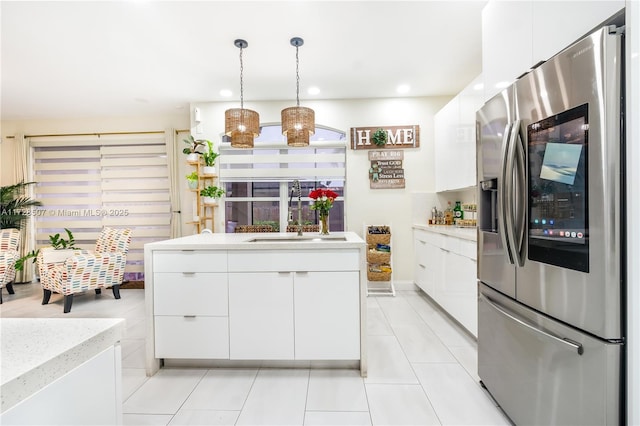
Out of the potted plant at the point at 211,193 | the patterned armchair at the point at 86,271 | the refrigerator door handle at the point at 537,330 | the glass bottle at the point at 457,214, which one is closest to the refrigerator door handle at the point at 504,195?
the refrigerator door handle at the point at 537,330

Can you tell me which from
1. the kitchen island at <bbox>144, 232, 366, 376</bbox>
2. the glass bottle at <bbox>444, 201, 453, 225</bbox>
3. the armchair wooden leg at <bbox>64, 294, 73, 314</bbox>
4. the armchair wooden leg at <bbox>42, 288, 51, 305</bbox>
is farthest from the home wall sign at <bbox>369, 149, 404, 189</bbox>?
the armchair wooden leg at <bbox>42, 288, 51, 305</bbox>

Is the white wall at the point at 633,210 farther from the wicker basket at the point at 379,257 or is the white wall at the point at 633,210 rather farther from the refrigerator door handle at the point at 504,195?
the wicker basket at the point at 379,257

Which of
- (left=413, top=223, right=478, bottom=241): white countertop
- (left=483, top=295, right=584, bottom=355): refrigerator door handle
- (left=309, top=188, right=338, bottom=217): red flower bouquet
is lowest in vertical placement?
(left=483, top=295, right=584, bottom=355): refrigerator door handle

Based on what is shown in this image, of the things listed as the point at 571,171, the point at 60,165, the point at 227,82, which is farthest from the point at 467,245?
the point at 60,165

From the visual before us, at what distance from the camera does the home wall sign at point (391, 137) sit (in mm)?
4121

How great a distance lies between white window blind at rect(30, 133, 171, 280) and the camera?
477cm

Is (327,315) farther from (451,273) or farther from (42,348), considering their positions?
(42,348)

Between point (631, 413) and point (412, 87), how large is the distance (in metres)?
3.68

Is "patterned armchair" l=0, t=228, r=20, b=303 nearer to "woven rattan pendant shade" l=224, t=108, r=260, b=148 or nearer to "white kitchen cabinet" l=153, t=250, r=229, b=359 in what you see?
"white kitchen cabinet" l=153, t=250, r=229, b=359

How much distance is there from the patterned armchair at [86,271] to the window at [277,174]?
1.49m

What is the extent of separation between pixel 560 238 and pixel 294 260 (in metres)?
1.41

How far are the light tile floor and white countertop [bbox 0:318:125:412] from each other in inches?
49.4

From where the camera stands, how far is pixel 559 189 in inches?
45.8

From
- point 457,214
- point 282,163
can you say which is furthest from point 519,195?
point 282,163
